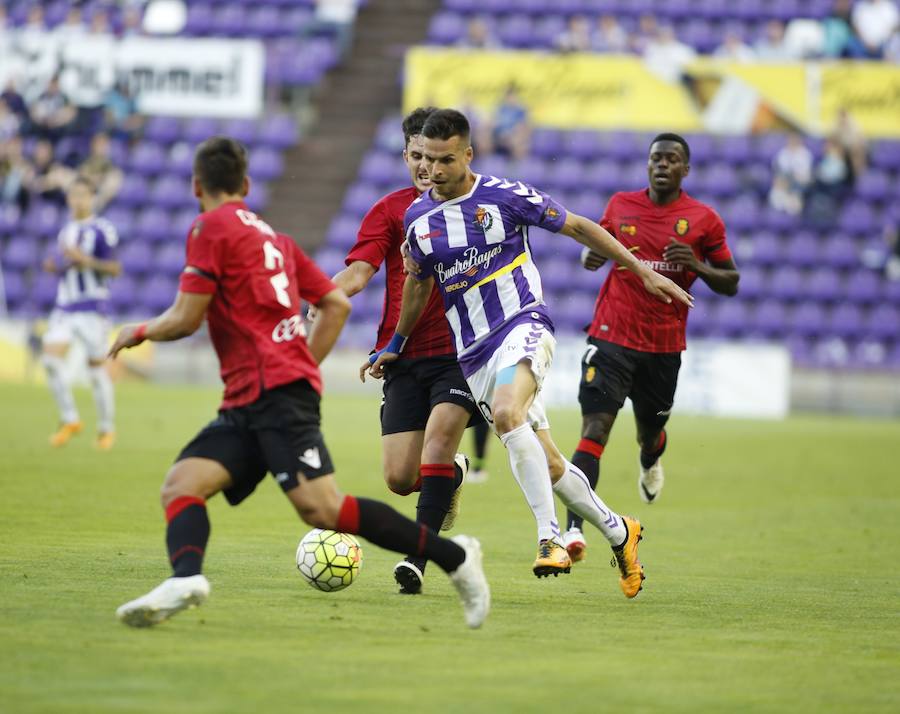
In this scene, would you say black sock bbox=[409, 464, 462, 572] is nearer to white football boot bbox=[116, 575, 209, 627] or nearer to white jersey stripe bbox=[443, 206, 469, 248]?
white jersey stripe bbox=[443, 206, 469, 248]

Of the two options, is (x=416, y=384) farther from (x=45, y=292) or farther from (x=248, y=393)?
(x=45, y=292)

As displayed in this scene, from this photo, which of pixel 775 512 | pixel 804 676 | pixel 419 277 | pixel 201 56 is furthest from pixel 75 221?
pixel 201 56

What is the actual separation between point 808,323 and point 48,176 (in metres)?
14.2

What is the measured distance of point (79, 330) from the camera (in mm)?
15844

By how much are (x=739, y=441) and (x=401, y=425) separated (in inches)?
461

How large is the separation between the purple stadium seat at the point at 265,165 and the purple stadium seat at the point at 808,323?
1004cm

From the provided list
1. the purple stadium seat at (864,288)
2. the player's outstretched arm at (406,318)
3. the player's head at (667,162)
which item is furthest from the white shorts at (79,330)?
the purple stadium seat at (864,288)

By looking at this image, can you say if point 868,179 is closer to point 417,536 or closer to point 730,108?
point 730,108

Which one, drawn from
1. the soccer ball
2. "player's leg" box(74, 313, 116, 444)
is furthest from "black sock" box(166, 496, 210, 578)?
"player's leg" box(74, 313, 116, 444)

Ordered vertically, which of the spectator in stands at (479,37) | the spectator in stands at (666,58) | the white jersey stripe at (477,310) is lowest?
the white jersey stripe at (477,310)

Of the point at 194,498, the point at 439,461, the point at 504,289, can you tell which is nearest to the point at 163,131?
the point at 439,461

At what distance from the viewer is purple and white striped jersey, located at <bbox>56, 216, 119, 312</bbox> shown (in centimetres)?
1573

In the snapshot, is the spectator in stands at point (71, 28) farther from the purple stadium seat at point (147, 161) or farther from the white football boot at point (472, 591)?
Result: the white football boot at point (472, 591)

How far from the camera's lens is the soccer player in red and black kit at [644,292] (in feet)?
30.9
